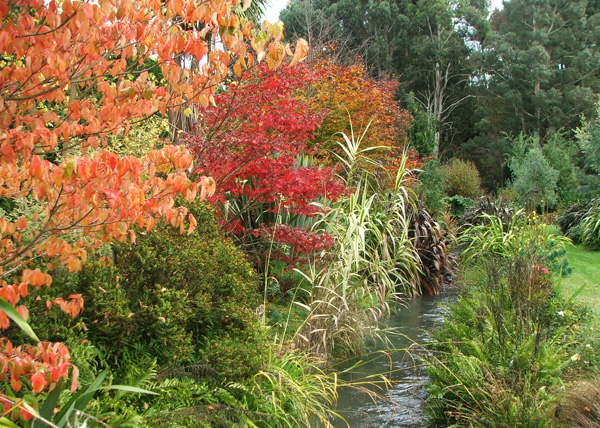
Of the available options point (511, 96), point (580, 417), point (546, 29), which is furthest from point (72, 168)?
point (546, 29)

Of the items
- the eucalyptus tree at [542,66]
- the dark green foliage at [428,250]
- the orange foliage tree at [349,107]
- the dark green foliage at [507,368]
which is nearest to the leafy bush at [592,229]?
the dark green foliage at [428,250]

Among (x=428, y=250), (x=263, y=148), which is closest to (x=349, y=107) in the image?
(x=428, y=250)

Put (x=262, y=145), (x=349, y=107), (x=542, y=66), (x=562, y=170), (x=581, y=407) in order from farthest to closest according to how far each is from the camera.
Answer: (x=542, y=66), (x=562, y=170), (x=349, y=107), (x=262, y=145), (x=581, y=407)

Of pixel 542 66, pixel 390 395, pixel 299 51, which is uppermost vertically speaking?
pixel 542 66

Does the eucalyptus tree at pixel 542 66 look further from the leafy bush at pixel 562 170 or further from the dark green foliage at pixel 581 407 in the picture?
the dark green foliage at pixel 581 407

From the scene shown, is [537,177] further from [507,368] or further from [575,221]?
[507,368]

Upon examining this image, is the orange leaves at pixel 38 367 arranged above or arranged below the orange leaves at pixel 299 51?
below

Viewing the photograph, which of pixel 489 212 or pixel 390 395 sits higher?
pixel 489 212

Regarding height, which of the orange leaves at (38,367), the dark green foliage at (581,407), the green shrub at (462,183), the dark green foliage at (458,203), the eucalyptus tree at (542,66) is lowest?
the dark green foliage at (581,407)

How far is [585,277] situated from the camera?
28.5 ft

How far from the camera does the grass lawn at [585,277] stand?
6927 mm

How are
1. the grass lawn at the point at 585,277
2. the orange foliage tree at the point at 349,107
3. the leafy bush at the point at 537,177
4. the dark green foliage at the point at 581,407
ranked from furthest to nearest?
the leafy bush at the point at 537,177 → the orange foliage tree at the point at 349,107 → the grass lawn at the point at 585,277 → the dark green foliage at the point at 581,407

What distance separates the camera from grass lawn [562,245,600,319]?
22.7 ft

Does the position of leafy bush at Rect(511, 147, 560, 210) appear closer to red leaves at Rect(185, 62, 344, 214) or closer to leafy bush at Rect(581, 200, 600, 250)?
leafy bush at Rect(581, 200, 600, 250)
